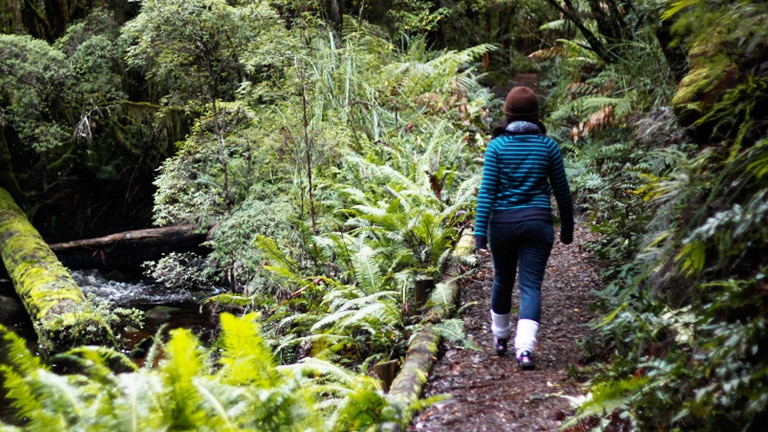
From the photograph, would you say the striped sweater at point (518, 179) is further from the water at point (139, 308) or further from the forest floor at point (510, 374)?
the water at point (139, 308)

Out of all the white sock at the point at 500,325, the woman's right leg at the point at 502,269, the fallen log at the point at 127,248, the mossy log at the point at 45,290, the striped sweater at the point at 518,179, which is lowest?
the fallen log at the point at 127,248

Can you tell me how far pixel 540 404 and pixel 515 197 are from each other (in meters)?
1.31

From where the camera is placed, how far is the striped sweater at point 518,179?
412 centimetres

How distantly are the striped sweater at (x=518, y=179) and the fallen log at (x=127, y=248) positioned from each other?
7521 mm

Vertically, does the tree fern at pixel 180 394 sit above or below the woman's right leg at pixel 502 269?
above

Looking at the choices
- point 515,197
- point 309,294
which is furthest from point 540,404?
point 309,294

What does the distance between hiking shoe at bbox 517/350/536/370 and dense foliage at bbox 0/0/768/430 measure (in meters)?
0.38

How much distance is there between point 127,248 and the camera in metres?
11.1

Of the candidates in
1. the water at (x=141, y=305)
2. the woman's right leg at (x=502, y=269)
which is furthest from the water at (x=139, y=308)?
the woman's right leg at (x=502, y=269)

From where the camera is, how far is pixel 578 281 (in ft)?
19.6

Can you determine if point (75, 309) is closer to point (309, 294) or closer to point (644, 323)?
point (309, 294)

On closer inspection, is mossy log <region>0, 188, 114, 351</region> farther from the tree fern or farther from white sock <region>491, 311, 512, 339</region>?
the tree fern

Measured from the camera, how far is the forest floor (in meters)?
3.53

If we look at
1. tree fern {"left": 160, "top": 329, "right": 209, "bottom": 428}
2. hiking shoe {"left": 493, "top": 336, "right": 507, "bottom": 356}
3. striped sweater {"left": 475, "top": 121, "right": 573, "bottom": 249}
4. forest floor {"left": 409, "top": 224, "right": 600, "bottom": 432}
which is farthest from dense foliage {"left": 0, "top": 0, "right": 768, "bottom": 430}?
striped sweater {"left": 475, "top": 121, "right": 573, "bottom": 249}
